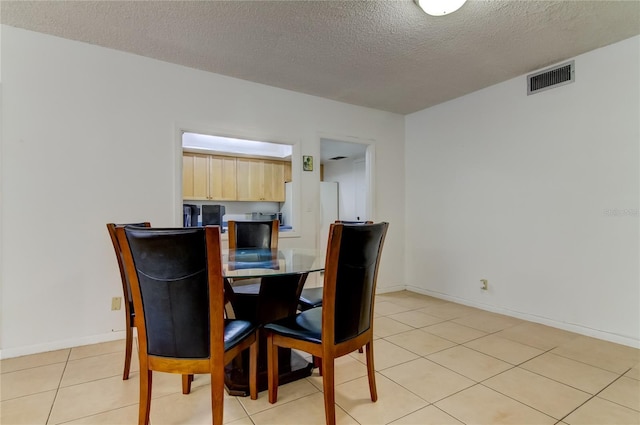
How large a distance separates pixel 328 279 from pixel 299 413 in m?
0.77

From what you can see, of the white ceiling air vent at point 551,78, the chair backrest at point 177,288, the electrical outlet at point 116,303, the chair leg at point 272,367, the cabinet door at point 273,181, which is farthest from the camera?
the cabinet door at point 273,181

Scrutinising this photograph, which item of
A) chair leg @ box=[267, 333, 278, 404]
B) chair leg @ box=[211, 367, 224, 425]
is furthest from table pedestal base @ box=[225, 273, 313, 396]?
chair leg @ box=[211, 367, 224, 425]

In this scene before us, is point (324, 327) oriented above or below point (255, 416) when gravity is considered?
above

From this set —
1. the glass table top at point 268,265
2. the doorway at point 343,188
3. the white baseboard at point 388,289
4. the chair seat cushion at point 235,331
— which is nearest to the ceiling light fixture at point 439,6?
the glass table top at point 268,265

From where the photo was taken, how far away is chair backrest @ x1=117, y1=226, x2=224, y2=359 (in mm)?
1312

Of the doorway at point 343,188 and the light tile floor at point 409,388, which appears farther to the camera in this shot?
the doorway at point 343,188

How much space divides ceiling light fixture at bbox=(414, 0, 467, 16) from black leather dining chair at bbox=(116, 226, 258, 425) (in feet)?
6.28

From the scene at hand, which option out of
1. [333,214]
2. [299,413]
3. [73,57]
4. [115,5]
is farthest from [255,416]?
[333,214]

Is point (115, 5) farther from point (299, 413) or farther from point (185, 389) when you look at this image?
point (299, 413)

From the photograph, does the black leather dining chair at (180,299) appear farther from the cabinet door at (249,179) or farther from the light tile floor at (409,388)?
the cabinet door at (249,179)

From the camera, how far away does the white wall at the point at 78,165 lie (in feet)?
8.01

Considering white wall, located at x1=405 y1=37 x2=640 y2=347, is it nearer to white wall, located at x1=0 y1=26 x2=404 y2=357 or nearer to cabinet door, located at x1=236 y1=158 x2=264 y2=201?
white wall, located at x1=0 y1=26 x2=404 y2=357

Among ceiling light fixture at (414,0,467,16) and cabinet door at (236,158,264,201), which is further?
cabinet door at (236,158,264,201)

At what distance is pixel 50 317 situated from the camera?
2.53m
